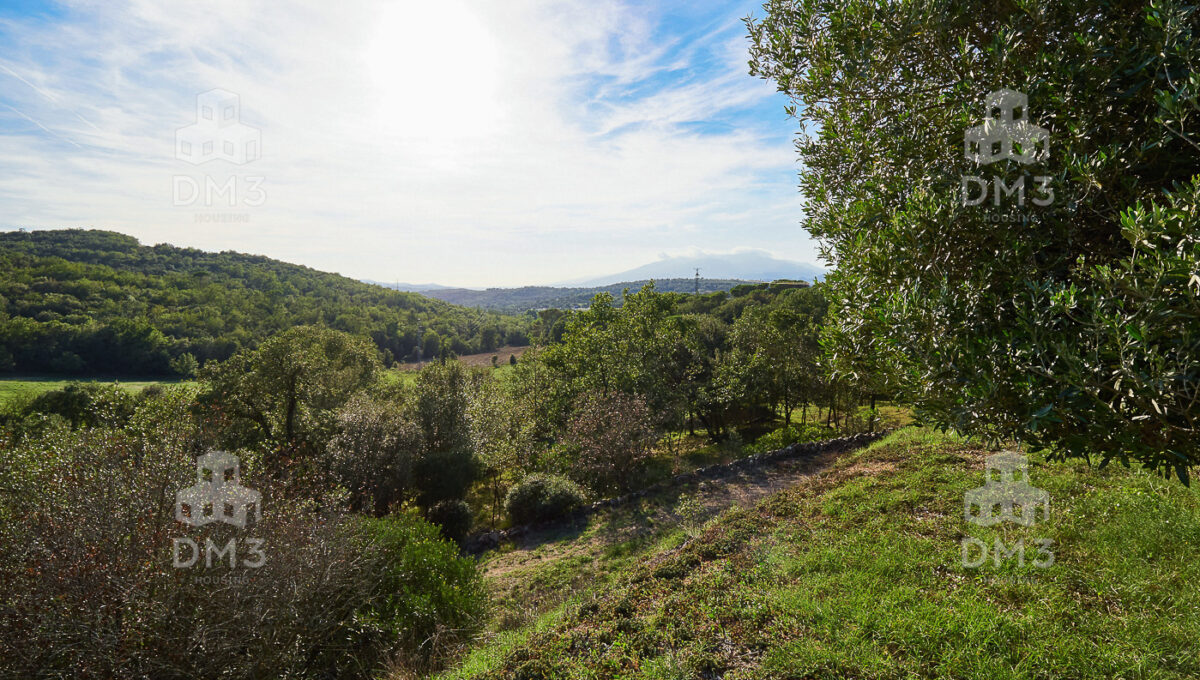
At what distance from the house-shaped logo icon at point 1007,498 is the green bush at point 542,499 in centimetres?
1239

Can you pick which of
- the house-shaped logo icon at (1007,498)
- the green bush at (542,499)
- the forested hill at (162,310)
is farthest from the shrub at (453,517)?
the forested hill at (162,310)

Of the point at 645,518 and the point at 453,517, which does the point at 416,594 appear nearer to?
the point at 645,518

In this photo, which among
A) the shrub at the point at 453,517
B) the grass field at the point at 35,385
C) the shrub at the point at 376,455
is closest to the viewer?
the shrub at the point at 376,455

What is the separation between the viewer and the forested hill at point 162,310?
6250 cm

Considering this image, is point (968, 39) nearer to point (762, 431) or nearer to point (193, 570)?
point (193, 570)

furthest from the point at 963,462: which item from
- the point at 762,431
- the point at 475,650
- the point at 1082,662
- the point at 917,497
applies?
the point at 762,431

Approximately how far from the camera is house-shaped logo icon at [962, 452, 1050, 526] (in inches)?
288

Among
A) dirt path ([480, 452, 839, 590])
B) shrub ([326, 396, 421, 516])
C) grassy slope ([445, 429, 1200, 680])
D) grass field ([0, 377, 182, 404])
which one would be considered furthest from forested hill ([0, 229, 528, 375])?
grassy slope ([445, 429, 1200, 680])

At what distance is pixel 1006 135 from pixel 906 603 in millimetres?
5477

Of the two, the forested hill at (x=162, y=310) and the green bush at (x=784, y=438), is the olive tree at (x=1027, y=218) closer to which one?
the green bush at (x=784, y=438)

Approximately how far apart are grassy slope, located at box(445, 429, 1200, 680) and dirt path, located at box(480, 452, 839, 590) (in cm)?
507

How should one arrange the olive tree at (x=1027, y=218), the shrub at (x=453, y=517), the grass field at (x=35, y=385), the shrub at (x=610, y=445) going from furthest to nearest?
the grass field at (x=35, y=385)
the shrub at (x=610, y=445)
the shrub at (x=453, y=517)
the olive tree at (x=1027, y=218)

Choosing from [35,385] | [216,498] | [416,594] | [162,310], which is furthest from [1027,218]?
[162,310]

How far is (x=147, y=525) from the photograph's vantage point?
23.5 ft
